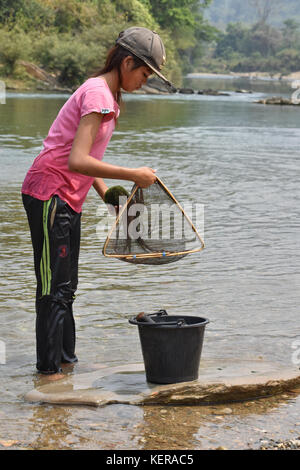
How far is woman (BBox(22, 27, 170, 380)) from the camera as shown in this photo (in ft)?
13.3

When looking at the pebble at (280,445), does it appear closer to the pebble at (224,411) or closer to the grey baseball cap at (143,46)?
the pebble at (224,411)

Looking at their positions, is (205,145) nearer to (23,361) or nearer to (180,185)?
(180,185)

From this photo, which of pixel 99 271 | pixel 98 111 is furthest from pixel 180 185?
pixel 98 111

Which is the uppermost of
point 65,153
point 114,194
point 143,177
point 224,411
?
point 65,153

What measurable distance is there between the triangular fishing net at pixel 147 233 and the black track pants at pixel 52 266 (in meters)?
0.23

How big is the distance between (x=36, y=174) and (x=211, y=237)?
16.4ft

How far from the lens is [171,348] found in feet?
14.3

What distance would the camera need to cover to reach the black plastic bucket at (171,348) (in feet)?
14.2

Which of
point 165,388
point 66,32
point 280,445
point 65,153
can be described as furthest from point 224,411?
point 66,32

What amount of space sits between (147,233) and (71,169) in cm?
101

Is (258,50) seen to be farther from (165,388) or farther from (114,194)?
(165,388)

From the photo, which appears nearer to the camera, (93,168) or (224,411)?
(93,168)

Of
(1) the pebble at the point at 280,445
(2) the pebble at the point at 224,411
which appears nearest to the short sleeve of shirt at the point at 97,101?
(2) the pebble at the point at 224,411

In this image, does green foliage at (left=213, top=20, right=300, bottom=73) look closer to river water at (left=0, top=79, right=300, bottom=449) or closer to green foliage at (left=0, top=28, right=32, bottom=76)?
green foliage at (left=0, top=28, right=32, bottom=76)
